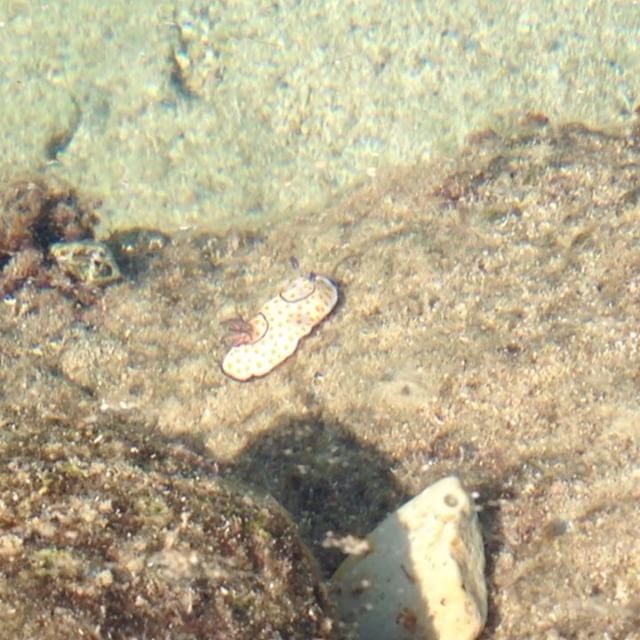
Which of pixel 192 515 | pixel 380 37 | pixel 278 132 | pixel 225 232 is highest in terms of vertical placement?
pixel 192 515

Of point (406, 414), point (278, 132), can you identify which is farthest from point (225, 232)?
point (406, 414)

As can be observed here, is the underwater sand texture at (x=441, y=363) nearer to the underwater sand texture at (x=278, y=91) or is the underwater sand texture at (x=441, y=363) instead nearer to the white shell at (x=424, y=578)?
the white shell at (x=424, y=578)

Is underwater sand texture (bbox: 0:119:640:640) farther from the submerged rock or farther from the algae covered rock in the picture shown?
the algae covered rock

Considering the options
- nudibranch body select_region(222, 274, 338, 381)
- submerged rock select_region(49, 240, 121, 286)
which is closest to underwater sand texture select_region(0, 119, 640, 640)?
nudibranch body select_region(222, 274, 338, 381)

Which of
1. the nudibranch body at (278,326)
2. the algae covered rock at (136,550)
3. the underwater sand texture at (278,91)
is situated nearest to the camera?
the algae covered rock at (136,550)

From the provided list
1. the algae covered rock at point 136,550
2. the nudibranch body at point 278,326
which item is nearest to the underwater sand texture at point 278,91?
the nudibranch body at point 278,326

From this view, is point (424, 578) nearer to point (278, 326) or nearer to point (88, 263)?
point (278, 326)

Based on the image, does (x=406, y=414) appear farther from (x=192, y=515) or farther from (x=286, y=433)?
(x=192, y=515)
